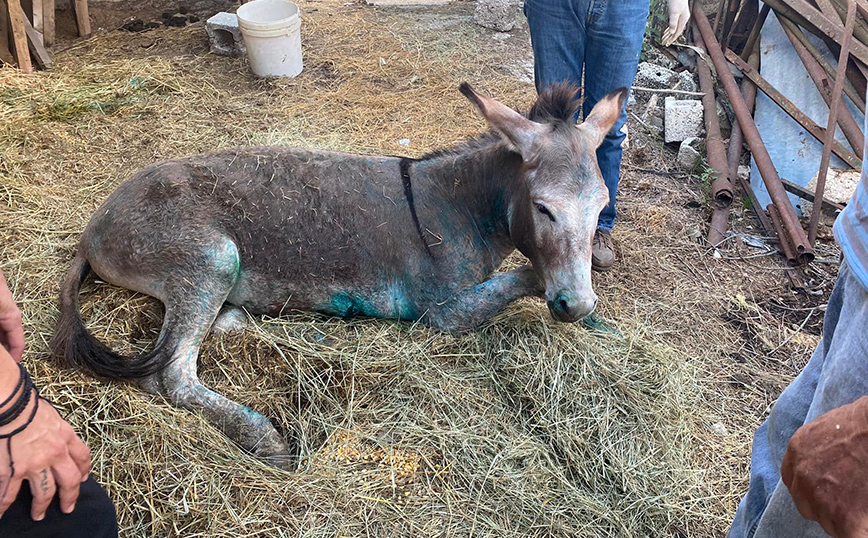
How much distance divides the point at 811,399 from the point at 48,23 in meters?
7.61

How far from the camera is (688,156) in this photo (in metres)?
5.47

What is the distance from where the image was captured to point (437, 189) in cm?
325

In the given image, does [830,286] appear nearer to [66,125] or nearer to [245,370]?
[245,370]

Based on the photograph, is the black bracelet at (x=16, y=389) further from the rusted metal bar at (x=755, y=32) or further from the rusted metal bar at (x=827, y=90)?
the rusted metal bar at (x=755, y=32)

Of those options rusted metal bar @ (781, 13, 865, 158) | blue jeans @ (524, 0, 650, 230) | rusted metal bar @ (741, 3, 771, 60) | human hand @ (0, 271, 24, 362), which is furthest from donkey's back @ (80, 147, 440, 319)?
rusted metal bar @ (741, 3, 771, 60)

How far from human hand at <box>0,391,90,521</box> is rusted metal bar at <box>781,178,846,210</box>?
17.9ft

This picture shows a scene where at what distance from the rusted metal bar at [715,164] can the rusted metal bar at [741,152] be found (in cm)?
11

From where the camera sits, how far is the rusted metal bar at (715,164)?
15.4 ft

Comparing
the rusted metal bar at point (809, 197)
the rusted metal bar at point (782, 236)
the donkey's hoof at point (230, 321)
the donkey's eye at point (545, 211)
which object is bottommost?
the rusted metal bar at point (782, 236)

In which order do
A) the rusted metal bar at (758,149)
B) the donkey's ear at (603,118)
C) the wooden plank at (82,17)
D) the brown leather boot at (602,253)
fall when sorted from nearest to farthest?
the donkey's ear at (603,118) → the brown leather boot at (602,253) → the rusted metal bar at (758,149) → the wooden plank at (82,17)

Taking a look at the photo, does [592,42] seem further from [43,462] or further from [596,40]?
[43,462]

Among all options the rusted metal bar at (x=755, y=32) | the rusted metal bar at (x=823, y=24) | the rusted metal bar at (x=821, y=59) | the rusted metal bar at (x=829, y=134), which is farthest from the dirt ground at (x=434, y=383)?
the rusted metal bar at (x=755, y=32)

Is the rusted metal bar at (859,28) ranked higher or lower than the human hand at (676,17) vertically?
lower

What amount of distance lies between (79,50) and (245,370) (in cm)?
534
